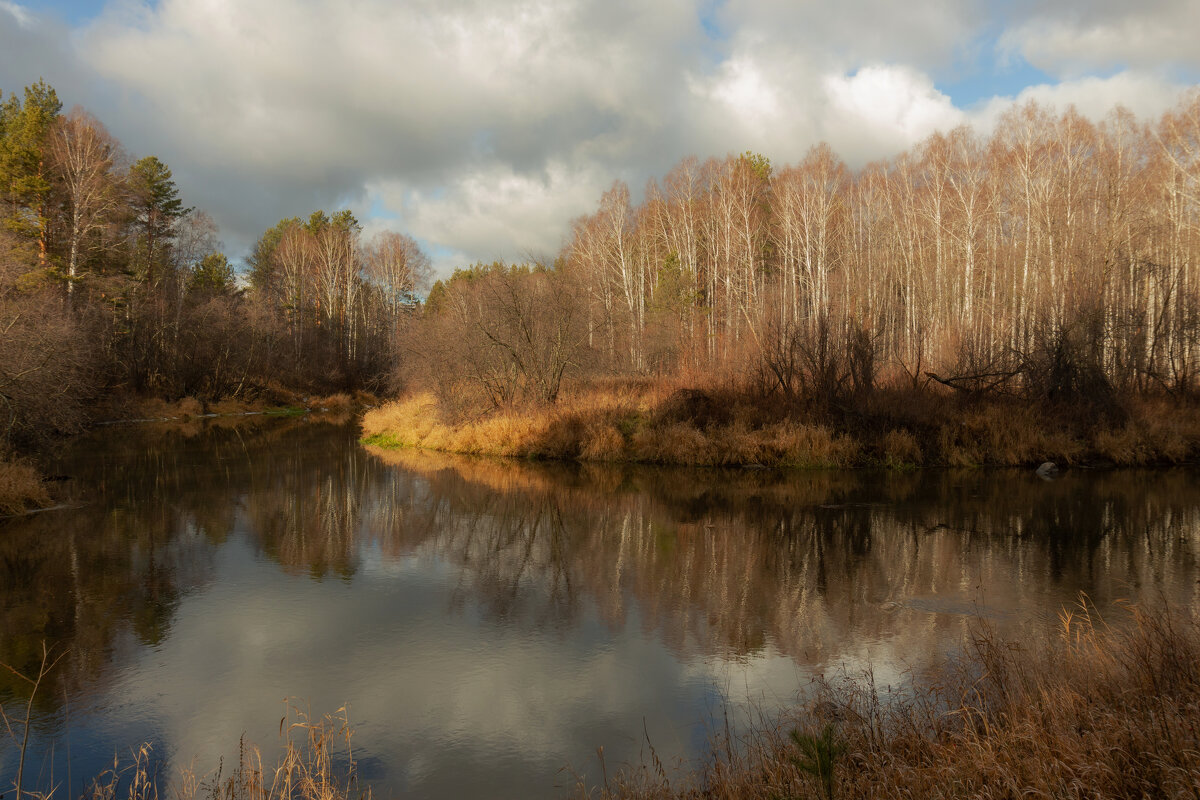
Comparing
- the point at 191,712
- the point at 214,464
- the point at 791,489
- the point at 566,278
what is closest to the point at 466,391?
the point at 566,278

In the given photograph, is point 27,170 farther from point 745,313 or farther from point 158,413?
point 745,313

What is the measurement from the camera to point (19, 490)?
47.2 feet

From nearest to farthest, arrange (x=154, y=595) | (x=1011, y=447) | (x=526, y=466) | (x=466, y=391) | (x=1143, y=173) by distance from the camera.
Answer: (x=154, y=595), (x=1011, y=447), (x=526, y=466), (x=466, y=391), (x=1143, y=173)

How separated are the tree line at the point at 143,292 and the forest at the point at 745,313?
6.7 inches

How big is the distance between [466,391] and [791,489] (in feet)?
48.7

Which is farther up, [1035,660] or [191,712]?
[1035,660]

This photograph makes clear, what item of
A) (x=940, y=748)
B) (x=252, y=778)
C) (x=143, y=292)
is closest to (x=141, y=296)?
(x=143, y=292)

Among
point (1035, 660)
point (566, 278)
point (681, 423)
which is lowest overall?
point (1035, 660)

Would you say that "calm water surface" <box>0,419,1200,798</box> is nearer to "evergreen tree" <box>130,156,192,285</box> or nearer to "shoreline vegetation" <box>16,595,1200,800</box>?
"shoreline vegetation" <box>16,595,1200,800</box>

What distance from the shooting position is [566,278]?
2967cm

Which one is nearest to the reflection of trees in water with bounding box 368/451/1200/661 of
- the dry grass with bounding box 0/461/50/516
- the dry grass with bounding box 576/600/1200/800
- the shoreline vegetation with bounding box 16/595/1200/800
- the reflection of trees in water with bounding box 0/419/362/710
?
the shoreline vegetation with bounding box 16/595/1200/800

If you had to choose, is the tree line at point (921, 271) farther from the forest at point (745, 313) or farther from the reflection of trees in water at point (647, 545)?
the reflection of trees in water at point (647, 545)

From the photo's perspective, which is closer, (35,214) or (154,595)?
(154,595)

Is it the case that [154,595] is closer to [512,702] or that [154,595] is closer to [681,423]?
[512,702]
